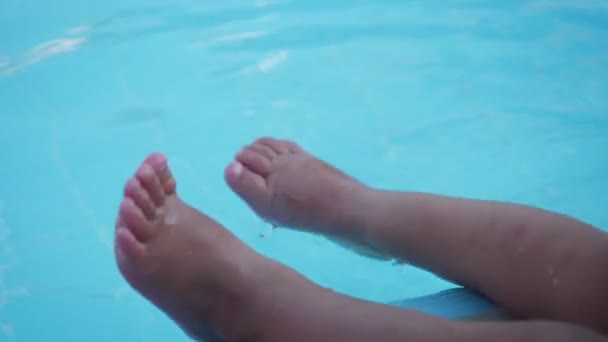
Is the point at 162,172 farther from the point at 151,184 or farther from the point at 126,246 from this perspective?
the point at 126,246

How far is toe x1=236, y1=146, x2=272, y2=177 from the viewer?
1.31m

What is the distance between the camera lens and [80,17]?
2879 mm

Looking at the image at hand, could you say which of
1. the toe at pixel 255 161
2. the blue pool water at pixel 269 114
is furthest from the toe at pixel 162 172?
the blue pool water at pixel 269 114

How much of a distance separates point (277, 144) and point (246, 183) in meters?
0.13

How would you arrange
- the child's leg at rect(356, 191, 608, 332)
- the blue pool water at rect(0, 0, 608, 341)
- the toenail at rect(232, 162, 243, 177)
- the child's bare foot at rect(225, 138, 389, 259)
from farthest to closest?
1. the blue pool water at rect(0, 0, 608, 341)
2. the toenail at rect(232, 162, 243, 177)
3. the child's bare foot at rect(225, 138, 389, 259)
4. the child's leg at rect(356, 191, 608, 332)

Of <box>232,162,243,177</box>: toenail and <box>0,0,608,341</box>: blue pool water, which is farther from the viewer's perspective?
<box>0,0,608,341</box>: blue pool water

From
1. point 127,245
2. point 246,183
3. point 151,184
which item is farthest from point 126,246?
point 246,183

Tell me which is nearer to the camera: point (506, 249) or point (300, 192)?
point (506, 249)

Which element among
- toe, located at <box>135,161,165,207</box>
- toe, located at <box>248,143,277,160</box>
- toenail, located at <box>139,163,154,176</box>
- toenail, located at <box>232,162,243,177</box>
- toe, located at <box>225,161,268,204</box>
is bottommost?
toe, located at <box>225,161,268,204</box>

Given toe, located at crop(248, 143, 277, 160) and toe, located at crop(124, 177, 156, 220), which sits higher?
toe, located at crop(124, 177, 156, 220)

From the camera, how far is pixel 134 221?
1023 mm

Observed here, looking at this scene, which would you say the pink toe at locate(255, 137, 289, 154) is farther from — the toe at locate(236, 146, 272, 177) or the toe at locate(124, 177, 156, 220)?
the toe at locate(124, 177, 156, 220)

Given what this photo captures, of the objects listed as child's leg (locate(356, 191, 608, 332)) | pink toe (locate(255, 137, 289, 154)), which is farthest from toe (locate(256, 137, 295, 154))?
child's leg (locate(356, 191, 608, 332))

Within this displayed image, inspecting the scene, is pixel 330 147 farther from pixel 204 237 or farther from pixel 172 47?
pixel 204 237
